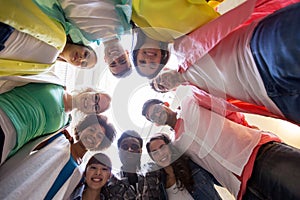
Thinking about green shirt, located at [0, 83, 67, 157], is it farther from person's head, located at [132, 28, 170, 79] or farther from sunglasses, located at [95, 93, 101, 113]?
person's head, located at [132, 28, 170, 79]

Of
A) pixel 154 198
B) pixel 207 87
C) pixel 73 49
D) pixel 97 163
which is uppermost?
pixel 73 49

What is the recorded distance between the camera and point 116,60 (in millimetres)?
561

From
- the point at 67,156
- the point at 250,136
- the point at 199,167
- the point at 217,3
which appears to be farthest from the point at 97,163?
the point at 217,3

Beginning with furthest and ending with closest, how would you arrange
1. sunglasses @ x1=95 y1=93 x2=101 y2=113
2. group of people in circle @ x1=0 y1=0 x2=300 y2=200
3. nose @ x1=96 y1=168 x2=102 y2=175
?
nose @ x1=96 y1=168 x2=102 y2=175 → sunglasses @ x1=95 y1=93 x2=101 y2=113 → group of people in circle @ x1=0 y1=0 x2=300 y2=200

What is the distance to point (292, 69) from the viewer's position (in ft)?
1.47

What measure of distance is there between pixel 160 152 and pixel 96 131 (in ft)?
0.49

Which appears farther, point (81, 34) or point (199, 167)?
point (199, 167)

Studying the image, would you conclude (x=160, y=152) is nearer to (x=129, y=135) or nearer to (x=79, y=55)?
(x=129, y=135)

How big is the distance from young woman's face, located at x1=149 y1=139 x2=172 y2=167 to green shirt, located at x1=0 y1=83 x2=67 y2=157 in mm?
227

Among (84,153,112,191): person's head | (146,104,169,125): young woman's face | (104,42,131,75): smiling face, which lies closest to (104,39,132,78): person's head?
(104,42,131,75): smiling face

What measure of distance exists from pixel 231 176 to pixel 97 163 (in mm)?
315

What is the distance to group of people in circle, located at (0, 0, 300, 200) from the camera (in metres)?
0.48

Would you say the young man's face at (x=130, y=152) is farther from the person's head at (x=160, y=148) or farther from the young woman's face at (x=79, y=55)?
the young woman's face at (x=79, y=55)

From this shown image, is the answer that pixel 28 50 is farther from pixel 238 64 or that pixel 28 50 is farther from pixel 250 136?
pixel 250 136
